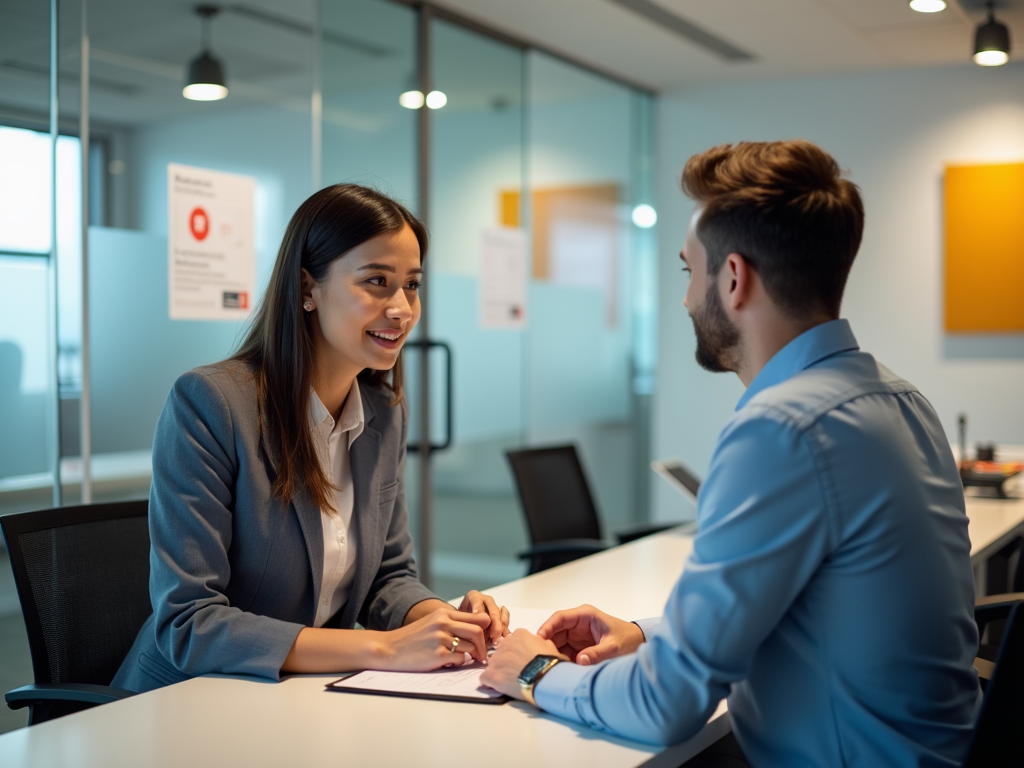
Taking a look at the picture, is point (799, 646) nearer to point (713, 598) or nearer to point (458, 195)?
point (713, 598)

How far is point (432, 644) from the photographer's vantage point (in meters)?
1.71

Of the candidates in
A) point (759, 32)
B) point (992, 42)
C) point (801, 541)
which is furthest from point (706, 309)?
point (759, 32)

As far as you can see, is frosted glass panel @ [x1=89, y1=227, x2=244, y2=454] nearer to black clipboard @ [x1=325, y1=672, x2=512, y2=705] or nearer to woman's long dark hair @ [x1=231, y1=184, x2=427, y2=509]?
woman's long dark hair @ [x1=231, y1=184, x2=427, y2=509]

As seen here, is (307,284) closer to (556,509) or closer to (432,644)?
(432,644)

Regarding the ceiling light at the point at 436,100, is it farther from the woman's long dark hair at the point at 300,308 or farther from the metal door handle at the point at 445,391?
the woman's long dark hair at the point at 300,308

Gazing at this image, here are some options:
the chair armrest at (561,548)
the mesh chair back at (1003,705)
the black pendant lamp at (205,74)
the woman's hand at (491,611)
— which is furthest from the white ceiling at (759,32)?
the mesh chair back at (1003,705)

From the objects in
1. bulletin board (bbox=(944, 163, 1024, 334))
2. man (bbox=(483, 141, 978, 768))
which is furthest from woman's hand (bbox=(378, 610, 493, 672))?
bulletin board (bbox=(944, 163, 1024, 334))

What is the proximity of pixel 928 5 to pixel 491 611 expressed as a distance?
3835mm

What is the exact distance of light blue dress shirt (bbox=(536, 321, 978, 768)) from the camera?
4.28 feet

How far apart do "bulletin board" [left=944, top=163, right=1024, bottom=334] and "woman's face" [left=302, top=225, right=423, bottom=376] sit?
4660mm

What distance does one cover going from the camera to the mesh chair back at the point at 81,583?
1.94 metres

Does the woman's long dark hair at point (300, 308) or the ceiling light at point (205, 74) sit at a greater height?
the ceiling light at point (205, 74)

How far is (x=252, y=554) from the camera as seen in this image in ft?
6.15

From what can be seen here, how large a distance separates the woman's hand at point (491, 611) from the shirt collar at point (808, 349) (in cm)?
69
